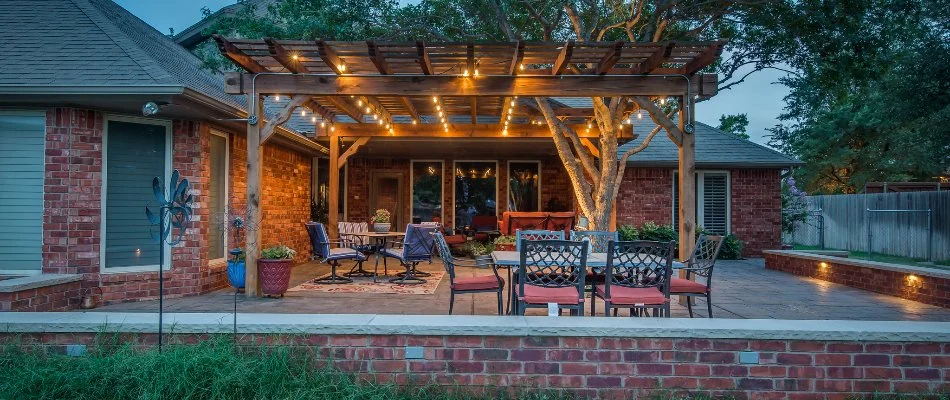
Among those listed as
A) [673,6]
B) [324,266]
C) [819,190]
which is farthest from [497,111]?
[819,190]

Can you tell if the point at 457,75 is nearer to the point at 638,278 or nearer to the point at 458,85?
the point at 458,85

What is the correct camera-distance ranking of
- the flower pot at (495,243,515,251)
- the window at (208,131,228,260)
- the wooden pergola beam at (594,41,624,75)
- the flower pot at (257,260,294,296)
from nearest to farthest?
the wooden pergola beam at (594,41,624,75) < the flower pot at (257,260,294,296) < the window at (208,131,228,260) < the flower pot at (495,243,515,251)

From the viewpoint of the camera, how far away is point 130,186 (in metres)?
6.74

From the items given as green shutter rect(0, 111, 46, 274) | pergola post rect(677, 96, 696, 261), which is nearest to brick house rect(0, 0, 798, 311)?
green shutter rect(0, 111, 46, 274)

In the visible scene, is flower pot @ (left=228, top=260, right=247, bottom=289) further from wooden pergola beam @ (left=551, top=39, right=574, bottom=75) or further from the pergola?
wooden pergola beam @ (left=551, top=39, right=574, bottom=75)

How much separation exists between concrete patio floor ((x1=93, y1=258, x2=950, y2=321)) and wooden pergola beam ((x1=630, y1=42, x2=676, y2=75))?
2.74 metres

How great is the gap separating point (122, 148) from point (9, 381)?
4052 millimetres

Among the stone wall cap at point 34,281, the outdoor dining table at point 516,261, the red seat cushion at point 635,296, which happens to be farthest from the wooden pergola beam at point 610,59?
the stone wall cap at point 34,281

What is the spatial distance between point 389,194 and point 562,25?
6.35 m

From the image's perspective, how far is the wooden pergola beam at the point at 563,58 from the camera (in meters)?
6.09

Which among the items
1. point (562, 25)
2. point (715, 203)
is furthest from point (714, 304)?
point (715, 203)

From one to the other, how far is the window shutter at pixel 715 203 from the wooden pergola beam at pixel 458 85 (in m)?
7.23

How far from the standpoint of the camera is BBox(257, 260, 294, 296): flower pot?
6.73 meters

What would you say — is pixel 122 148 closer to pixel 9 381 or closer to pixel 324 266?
pixel 9 381
